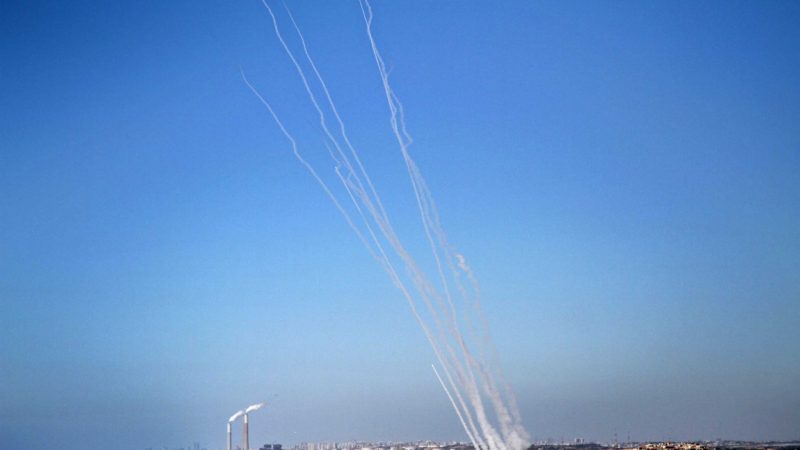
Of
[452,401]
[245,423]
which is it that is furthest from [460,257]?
[245,423]

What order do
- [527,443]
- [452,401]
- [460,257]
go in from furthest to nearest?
[527,443], [452,401], [460,257]

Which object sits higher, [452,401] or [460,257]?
[460,257]

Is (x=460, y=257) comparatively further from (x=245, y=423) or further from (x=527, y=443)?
(x=245, y=423)

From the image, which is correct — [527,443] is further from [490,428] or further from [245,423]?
[245,423]

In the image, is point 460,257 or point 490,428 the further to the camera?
point 490,428

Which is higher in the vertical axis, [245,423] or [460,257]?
[460,257]

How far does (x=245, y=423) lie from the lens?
94.9 m

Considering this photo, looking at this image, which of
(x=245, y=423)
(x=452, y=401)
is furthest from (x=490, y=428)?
(x=245, y=423)

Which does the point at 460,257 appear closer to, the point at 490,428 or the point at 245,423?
the point at 490,428

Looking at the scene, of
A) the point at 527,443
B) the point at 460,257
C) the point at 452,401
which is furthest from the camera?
the point at 527,443

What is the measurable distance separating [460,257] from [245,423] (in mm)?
38975

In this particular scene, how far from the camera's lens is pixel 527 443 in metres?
90.4

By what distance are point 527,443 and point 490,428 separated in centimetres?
490

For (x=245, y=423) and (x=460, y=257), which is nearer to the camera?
(x=460, y=257)
